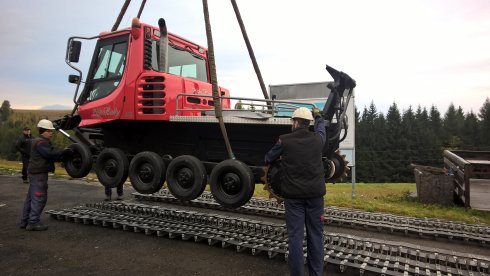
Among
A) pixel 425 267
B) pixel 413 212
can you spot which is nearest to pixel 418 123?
pixel 413 212

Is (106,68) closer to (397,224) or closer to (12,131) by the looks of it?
(397,224)

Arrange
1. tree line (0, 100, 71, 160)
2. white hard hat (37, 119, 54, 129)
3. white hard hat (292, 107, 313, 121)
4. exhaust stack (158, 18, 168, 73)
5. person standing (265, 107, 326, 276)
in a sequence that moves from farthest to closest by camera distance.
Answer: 1. tree line (0, 100, 71, 160)
2. white hard hat (37, 119, 54, 129)
3. exhaust stack (158, 18, 168, 73)
4. white hard hat (292, 107, 313, 121)
5. person standing (265, 107, 326, 276)

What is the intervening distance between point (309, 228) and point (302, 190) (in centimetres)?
53

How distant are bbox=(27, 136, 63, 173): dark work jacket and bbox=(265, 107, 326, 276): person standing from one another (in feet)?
14.7

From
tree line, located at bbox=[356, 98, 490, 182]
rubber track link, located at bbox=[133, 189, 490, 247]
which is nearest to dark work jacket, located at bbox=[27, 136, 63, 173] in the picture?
rubber track link, located at bbox=[133, 189, 490, 247]

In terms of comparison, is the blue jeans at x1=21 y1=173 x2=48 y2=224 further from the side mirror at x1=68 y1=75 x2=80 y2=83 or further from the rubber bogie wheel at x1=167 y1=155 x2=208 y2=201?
the rubber bogie wheel at x1=167 y1=155 x2=208 y2=201

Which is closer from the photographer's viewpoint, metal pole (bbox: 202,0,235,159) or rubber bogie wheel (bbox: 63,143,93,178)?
metal pole (bbox: 202,0,235,159)

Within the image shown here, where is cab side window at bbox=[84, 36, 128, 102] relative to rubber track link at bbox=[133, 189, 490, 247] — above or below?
above

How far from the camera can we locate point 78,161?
247 inches

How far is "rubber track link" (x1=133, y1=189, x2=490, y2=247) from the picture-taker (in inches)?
238

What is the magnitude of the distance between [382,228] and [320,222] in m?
3.13

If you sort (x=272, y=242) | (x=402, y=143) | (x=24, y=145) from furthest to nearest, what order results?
(x=402, y=143)
(x=24, y=145)
(x=272, y=242)

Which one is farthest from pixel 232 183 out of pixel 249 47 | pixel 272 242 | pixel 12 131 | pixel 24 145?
pixel 12 131

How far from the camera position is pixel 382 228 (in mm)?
6582
